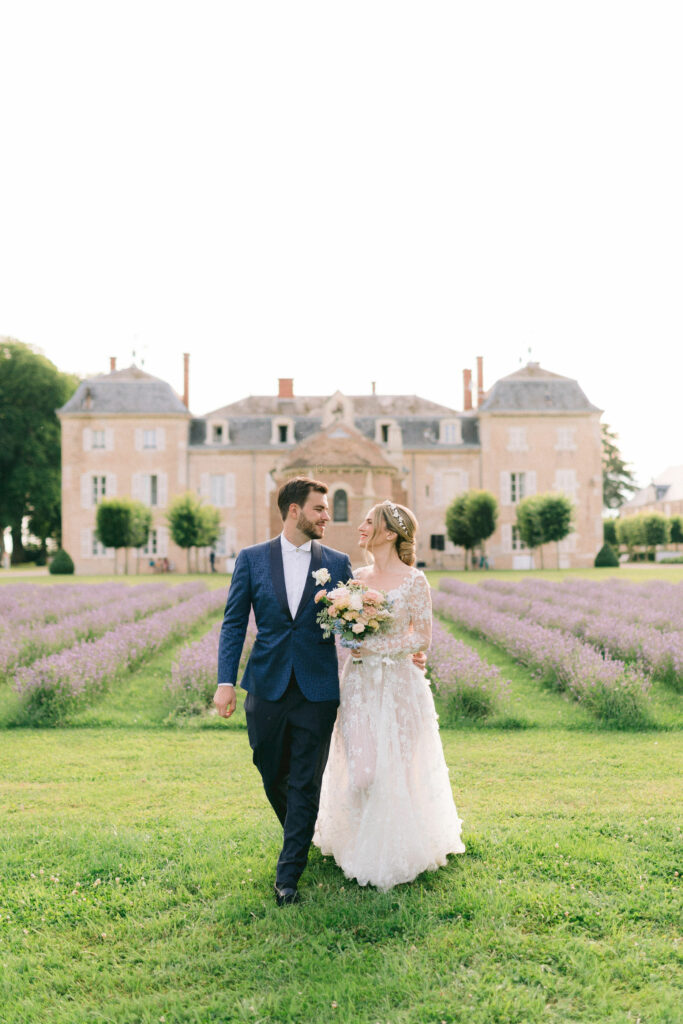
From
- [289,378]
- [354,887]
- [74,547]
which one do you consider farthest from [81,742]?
[289,378]

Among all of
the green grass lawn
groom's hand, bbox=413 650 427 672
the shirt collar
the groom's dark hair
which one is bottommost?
the green grass lawn

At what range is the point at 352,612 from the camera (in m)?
3.81

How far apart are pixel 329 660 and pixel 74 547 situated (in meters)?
39.7

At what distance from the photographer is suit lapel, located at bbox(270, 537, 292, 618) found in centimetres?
398

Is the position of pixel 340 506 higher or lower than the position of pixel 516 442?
lower

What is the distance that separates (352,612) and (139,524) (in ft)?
115

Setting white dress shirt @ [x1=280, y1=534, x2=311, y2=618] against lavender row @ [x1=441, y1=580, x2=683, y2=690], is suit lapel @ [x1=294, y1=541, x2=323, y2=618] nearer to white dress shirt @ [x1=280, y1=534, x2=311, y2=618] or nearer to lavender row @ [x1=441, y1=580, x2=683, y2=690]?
white dress shirt @ [x1=280, y1=534, x2=311, y2=618]

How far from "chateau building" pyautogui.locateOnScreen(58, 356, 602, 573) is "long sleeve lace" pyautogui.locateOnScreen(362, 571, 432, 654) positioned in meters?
37.3

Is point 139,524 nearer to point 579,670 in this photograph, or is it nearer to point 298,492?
point 579,670

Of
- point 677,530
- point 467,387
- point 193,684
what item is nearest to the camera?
point 193,684

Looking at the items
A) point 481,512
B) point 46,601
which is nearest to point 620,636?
point 46,601

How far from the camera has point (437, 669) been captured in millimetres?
8562

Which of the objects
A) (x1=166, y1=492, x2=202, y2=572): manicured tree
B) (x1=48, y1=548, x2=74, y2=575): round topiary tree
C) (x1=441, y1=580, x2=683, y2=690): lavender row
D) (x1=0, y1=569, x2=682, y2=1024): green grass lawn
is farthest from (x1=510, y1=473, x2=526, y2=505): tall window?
(x1=0, y1=569, x2=682, y2=1024): green grass lawn

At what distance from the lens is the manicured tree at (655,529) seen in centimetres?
5203
